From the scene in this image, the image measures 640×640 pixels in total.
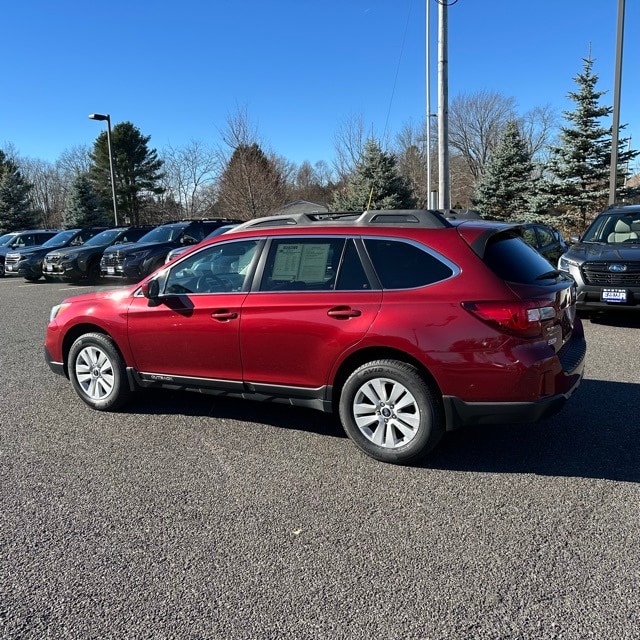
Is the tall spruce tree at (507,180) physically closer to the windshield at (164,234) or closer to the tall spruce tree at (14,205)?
the windshield at (164,234)

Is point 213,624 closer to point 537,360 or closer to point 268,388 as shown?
point 268,388

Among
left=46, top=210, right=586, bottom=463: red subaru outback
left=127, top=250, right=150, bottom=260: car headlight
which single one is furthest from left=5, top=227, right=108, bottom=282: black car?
left=46, top=210, right=586, bottom=463: red subaru outback

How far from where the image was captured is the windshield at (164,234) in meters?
16.2

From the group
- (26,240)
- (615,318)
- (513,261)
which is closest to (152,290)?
(513,261)

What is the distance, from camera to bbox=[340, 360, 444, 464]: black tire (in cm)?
371

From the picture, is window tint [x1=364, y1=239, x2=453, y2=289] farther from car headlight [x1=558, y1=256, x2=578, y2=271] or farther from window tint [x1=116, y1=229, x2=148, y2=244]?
window tint [x1=116, y1=229, x2=148, y2=244]

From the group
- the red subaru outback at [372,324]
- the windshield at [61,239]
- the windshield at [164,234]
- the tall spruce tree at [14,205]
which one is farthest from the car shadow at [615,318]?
the tall spruce tree at [14,205]

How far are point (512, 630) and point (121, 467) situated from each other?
277 cm

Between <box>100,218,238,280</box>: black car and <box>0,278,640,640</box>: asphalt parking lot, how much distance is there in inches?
410

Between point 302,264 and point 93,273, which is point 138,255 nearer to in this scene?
point 93,273

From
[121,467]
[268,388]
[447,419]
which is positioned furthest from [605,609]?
[121,467]

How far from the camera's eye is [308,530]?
3.09 metres

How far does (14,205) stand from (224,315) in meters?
44.2

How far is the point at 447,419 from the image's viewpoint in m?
3.69
